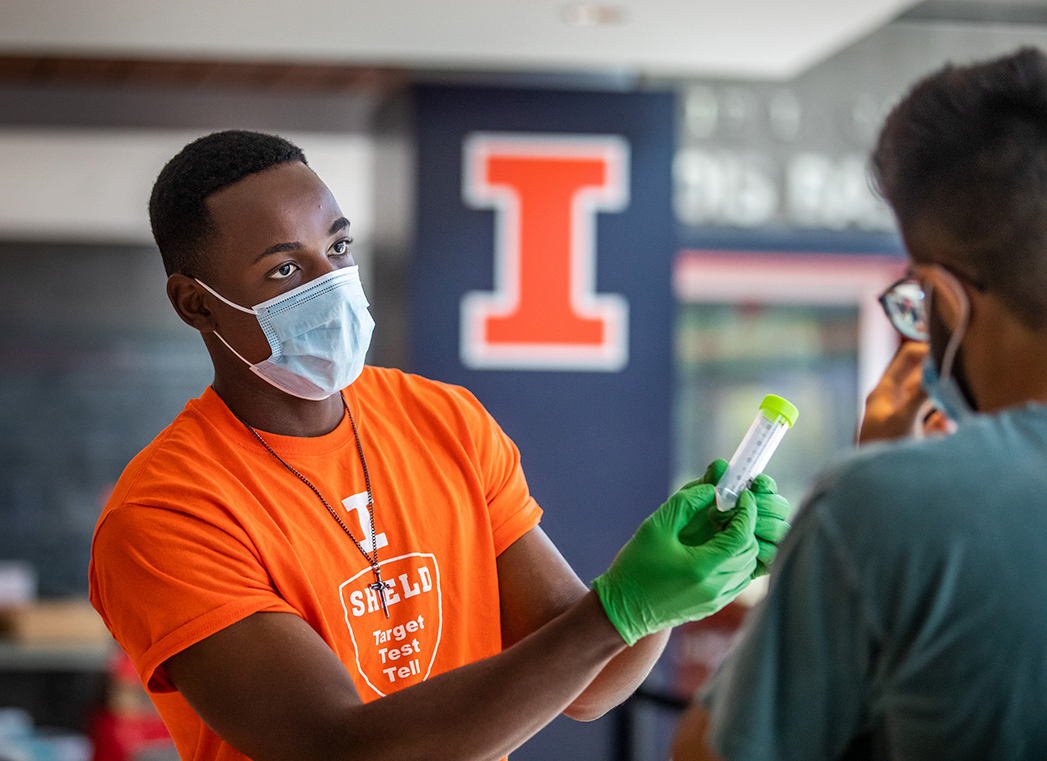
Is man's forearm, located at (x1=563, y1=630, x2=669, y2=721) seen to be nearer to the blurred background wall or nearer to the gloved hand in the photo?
the gloved hand

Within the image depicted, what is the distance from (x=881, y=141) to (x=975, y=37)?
458 centimetres

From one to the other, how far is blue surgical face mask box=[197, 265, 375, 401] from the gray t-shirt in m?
0.73

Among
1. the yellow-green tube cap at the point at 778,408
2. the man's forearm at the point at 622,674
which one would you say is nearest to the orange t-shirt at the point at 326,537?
the man's forearm at the point at 622,674

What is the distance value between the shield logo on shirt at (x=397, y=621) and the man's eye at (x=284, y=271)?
367mm

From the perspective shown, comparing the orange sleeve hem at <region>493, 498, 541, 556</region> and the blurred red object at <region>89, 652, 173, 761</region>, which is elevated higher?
the orange sleeve hem at <region>493, 498, 541, 556</region>

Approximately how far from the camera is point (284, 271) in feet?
4.62

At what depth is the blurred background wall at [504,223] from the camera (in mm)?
3697

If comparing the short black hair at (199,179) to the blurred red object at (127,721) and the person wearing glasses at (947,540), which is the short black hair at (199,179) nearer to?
the person wearing glasses at (947,540)

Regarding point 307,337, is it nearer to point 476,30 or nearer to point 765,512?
point 765,512

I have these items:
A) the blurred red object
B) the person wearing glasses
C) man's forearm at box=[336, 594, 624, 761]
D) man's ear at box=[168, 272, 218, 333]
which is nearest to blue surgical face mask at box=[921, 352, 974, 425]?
the person wearing glasses

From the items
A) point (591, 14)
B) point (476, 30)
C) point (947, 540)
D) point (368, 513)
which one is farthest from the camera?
point (476, 30)

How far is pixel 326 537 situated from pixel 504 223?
2623 mm

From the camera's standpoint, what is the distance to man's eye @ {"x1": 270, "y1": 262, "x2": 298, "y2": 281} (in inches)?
55.1

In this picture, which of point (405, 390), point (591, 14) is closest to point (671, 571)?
point (405, 390)
